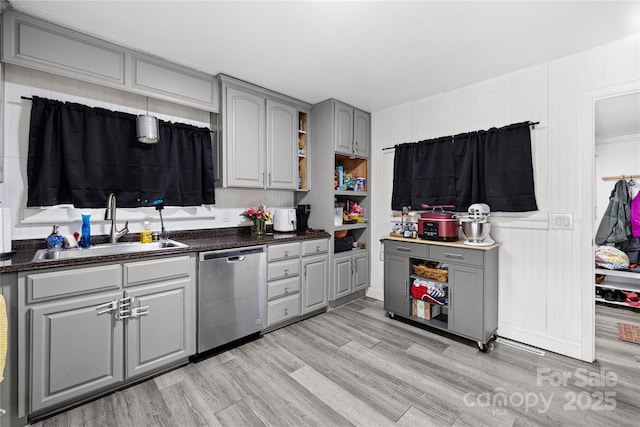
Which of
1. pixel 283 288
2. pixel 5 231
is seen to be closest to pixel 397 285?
pixel 283 288

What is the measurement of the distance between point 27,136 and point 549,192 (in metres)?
4.08

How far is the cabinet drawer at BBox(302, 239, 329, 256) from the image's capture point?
3035mm

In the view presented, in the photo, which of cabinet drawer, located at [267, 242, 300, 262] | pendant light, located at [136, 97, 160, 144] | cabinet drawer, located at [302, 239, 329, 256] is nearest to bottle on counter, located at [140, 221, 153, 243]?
pendant light, located at [136, 97, 160, 144]

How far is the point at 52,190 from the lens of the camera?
203cm

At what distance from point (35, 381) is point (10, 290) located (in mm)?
536

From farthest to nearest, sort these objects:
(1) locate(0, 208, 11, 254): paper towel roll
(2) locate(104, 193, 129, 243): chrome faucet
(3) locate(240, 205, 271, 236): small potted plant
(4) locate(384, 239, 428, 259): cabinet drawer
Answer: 1. (3) locate(240, 205, 271, 236): small potted plant
2. (4) locate(384, 239, 428, 259): cabinet drawer
3. (2) locate(104, 193, 129, 243): chrome faucet
4. (1) locate(0, 208, 11, 254): paper towel roll

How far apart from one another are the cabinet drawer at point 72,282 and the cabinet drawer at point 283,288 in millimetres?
1240

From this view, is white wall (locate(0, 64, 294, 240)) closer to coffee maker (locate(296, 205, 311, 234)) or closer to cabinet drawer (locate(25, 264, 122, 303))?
cabinet drawer (locate(25, 264, 122, 303))

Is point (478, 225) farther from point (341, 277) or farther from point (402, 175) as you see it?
point (341, 277)

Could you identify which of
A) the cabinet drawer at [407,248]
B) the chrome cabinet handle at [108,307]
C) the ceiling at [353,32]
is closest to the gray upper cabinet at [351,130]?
the ceiling at [353,32]

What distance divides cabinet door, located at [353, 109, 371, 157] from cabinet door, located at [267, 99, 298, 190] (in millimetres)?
760

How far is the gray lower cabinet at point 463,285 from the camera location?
8.05ft

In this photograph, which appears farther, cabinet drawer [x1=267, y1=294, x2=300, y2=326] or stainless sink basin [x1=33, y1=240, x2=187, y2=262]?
cabinet drawer [x1=267, y1=294, x2=300, y2=326]

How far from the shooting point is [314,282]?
10.3 ft
